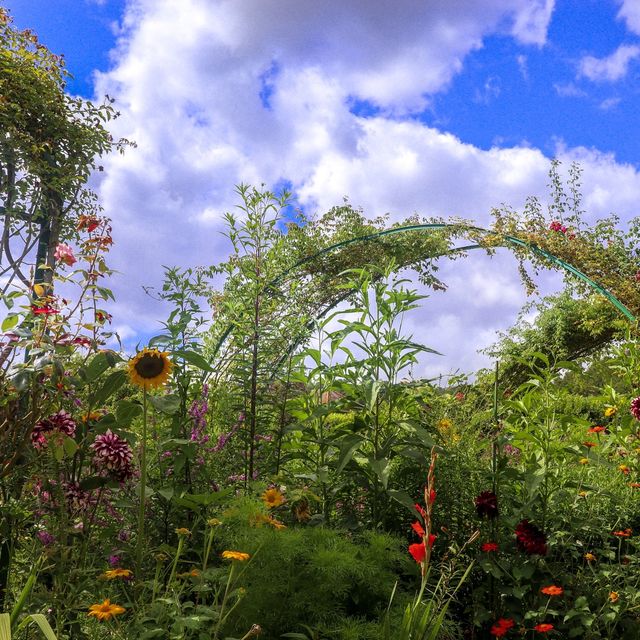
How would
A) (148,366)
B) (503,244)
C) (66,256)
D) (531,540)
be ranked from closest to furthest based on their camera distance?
1. (148,366)
2. (531,540)
3. (66,256)
4. (503,244)

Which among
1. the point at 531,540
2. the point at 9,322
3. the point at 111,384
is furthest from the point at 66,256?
the point at 531,540

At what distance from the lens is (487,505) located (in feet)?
8.80

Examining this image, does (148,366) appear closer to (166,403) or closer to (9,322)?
→ (166,403)

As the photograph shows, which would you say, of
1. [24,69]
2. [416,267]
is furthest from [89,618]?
[416,267]

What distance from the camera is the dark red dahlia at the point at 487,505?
2684mm

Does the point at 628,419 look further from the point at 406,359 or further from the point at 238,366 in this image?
the point at 238,366

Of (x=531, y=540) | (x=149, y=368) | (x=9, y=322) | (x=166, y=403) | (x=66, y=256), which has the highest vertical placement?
(x=66, y=256)

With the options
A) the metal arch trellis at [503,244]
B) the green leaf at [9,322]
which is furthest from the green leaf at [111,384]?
the metal arch trellis at [503,244]

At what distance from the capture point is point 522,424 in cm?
330

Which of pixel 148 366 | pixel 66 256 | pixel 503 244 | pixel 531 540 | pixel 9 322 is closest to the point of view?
pixel 148 366

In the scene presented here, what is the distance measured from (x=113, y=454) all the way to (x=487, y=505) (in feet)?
4.74

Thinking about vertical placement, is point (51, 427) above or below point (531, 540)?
above

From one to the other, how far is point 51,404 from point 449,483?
1.70m

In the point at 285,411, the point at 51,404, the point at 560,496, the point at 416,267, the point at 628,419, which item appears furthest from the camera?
the point at 416,267
